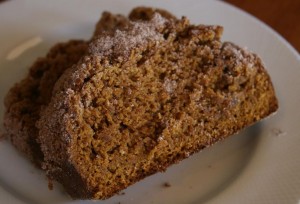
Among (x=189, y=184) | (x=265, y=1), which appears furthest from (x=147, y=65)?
(x=265, y=1)

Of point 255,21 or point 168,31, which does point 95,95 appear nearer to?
point 168,31

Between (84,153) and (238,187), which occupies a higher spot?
(84,153)

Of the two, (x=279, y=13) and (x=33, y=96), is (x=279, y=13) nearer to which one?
(x=279, y=13)

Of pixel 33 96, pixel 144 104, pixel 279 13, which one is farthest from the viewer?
pixel 279 13

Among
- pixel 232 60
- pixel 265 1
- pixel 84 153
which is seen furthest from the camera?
pixel 265 1

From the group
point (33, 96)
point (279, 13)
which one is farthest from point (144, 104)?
point (279, 13)

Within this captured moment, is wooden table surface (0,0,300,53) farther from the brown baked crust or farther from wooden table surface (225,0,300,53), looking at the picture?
the brown baked crust
